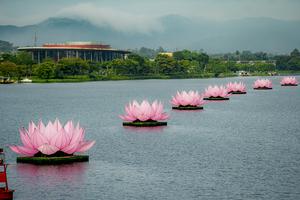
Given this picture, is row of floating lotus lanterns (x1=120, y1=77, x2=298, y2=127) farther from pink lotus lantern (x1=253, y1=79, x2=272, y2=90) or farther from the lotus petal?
pink lotus lantern (x1=253, y1=79, x2=272, y2=90)

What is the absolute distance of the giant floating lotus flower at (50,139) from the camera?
2405cm

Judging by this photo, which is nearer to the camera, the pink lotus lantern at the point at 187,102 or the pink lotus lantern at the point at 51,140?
the pink lotus lantern at the point at 51,140

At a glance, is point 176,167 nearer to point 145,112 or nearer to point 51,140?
point 51,140

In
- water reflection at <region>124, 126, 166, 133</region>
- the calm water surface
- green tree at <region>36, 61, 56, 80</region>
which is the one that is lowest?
the calm water surface

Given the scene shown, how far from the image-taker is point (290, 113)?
2189 inches

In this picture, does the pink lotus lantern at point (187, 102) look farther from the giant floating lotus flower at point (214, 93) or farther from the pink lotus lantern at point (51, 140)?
the pink lotus lantern at point (51, 140)

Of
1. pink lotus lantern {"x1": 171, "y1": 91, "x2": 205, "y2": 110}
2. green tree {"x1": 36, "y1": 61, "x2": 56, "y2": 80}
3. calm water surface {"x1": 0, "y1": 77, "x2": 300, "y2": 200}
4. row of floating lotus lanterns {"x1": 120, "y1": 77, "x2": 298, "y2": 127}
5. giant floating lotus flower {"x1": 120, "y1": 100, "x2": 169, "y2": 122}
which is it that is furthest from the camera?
green tree {"x1": 36, "y1": 61, "x2": 56, "y2": 80}

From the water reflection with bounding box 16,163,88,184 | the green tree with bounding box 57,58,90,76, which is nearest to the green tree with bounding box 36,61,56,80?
the green tree with bounding box 57,58,90,76

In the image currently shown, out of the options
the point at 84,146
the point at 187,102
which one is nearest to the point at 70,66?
the point at 187,102

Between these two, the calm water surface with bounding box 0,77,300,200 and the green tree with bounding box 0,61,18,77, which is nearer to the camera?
the calm water surface with bounding box 0,77,300,200

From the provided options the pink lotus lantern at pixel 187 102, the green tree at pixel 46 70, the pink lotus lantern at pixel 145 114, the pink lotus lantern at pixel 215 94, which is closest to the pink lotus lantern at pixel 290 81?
the green tree at pixel 46 70

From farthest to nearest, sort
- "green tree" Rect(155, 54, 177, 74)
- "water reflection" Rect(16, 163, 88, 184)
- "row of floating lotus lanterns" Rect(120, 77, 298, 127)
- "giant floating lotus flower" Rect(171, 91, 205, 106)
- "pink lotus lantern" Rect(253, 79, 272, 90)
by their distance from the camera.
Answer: "green tree" Rect(155, 54, 177, 74) → "pink lotus lantern" Rect(253, 79, 272, 90) → "giant floating lotus flower" Rect(171, 91, 205, 106) → "row of floating lotus lanterns" Rect(120, 77, 298, 127) → "water reflection" Rect(16, 163, 88, 184)

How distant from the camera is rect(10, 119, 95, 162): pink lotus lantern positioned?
24047 millimetres

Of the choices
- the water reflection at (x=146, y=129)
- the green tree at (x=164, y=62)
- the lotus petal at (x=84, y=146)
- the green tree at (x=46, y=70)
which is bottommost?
the water reflection at (x=146, y=129)
